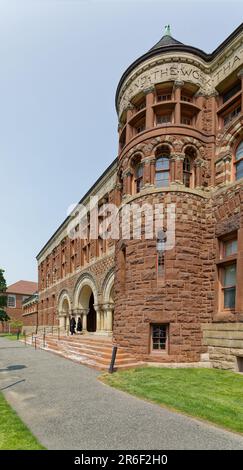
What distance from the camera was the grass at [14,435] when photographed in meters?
4.74

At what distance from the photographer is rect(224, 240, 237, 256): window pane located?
1250cm

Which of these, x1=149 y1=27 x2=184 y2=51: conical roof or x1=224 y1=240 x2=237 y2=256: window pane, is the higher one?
x1=149 y1=27 x2=184 y2=51: conical roof

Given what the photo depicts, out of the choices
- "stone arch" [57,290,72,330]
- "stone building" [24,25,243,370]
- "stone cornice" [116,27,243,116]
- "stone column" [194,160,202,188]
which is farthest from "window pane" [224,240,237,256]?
"stone arch" [57,290,72,330]

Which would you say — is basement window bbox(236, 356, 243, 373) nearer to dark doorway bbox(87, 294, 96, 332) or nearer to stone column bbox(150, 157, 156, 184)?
stone column bbox(150, 157, 156, 184)

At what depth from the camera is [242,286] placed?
11.4 m

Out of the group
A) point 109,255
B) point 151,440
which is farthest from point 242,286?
point 109,255

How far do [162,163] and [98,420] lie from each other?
1078 centimetres

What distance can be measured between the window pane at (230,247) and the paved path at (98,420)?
6.98m

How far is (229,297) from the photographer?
12.3 metres

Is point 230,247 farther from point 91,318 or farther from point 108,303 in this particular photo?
point 91,318

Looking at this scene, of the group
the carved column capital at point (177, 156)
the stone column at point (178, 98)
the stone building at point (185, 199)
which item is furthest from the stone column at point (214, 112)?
the carved column capital at point (177, 156)

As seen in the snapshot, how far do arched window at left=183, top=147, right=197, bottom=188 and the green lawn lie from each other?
7.65 m

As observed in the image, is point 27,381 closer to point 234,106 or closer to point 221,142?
point 221,142

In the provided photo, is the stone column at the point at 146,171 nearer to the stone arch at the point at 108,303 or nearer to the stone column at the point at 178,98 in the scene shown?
the stone column at the point at 178,98
